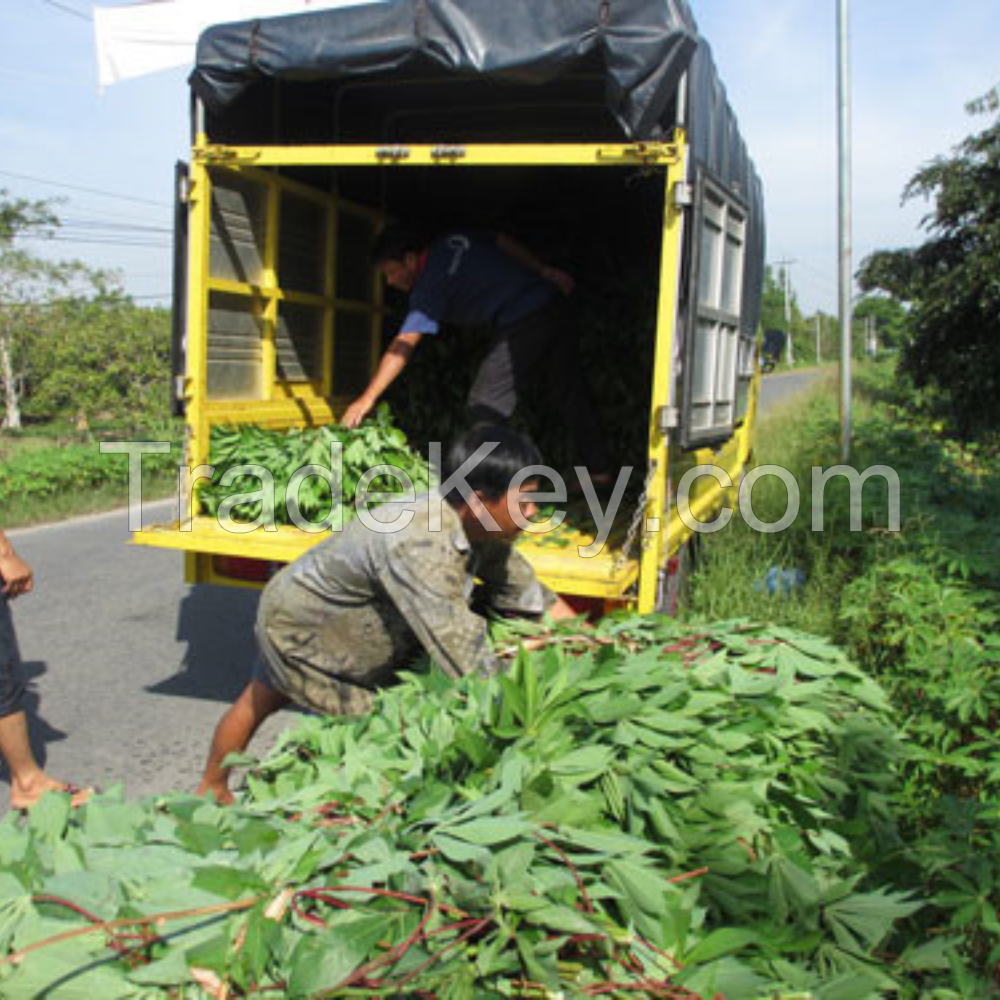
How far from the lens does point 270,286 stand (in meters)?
5.45

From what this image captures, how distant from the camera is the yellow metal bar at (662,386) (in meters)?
4.07

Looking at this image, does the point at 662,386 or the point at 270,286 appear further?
the point at 270,286

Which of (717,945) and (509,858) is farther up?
(509,858)

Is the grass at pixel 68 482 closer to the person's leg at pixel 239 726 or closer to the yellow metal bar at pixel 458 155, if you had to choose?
the yellow metal bar at pixel 458 155

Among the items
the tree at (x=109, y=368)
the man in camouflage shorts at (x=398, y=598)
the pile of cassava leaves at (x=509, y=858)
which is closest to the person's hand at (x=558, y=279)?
the man in camouflage shorts at (x=398, y=598)

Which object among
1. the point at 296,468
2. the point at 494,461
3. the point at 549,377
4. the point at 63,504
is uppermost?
the point at 549,377

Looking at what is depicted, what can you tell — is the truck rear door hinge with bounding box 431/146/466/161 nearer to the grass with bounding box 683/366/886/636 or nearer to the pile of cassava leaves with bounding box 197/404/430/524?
the pile of cassava leaves with bounding box 197/404/430/524

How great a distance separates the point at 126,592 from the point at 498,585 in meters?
4.77

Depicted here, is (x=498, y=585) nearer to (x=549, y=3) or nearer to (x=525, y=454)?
(x=525, y=454)

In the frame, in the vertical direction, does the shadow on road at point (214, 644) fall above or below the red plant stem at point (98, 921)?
below

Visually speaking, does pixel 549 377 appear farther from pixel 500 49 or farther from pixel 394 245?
pixel 500 49

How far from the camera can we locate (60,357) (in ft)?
56.0

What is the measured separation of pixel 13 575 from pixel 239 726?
119 centimetres

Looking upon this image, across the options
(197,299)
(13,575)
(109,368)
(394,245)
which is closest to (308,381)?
(394,245)
